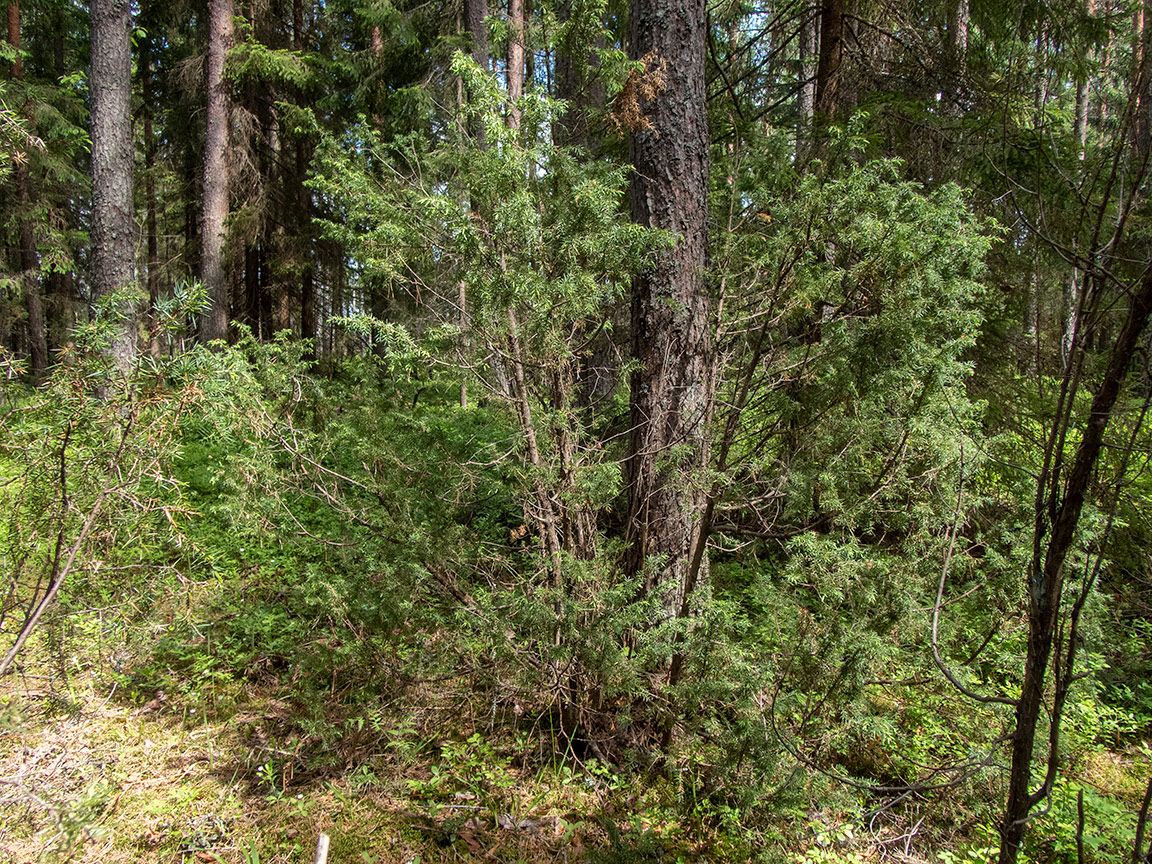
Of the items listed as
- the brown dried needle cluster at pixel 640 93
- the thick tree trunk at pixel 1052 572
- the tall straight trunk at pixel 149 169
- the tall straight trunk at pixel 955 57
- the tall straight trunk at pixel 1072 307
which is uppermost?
the tall straight trunk at pixel 149 169

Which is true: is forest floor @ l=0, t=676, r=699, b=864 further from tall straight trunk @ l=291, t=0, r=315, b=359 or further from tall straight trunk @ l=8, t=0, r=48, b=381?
tall straight trunk @ l=8, t=0, r=48, b=381

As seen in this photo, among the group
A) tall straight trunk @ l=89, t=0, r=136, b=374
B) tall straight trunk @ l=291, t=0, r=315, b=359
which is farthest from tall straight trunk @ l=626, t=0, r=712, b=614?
tall straight trunk @ l=291, t=0, r=315, b=359

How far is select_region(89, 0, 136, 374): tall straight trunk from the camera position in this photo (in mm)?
6941

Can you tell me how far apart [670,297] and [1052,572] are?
226cm

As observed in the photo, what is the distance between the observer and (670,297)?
341 centimetres

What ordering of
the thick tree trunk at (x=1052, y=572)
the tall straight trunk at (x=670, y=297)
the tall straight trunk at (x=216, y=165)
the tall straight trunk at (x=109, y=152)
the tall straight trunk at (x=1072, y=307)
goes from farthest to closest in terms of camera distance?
1. the tall straight trunk at (x=216, y=165)
2. the tall straight trunk at (x=109, y=152)
3. the tall straight trunk at (x=670, y=297)
4. the tall straight trunk at (x=1072, y=307)
5. the thick tree trunk at (x=1052, y=572)

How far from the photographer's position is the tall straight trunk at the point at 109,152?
6941 mm

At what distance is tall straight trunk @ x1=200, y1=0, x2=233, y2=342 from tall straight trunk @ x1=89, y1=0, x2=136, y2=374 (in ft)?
6.10

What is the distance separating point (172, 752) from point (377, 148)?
11.3 feet

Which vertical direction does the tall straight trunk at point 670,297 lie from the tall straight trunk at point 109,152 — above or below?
below

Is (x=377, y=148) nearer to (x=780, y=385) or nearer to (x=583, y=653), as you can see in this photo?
(x=780, y=385)

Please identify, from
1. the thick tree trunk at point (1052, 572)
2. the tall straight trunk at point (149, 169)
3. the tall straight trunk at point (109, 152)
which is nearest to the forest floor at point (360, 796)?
the thick tree trunk at point (1052, 572)

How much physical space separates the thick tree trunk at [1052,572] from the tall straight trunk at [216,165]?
10.1 metres

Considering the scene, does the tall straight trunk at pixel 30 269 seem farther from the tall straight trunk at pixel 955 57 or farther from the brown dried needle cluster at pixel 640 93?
the tall straight trunk at pixel 955 57
